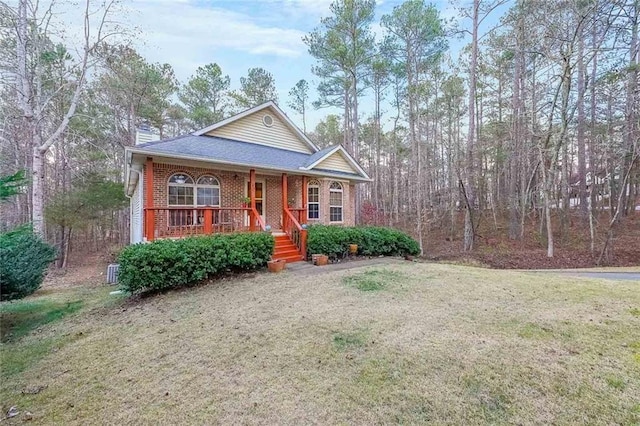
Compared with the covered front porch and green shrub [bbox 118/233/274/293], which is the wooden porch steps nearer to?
the covered front porch

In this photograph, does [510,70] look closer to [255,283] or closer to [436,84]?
[436,84]

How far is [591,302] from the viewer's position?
461cm

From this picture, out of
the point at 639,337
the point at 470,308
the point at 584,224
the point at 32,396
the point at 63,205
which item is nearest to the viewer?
the point at 32,396

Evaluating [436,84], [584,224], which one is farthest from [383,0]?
[584,224]

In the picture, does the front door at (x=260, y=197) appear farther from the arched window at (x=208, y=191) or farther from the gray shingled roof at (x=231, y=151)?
the arched window at (x=208, y=191)

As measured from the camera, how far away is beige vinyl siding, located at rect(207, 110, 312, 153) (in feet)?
41.6

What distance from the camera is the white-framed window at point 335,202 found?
536 inches

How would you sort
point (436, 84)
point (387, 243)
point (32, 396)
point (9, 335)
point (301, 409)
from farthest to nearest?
point (436, 84), point (387, 243), point (9, 335), point (32, 396), point (301, 409)

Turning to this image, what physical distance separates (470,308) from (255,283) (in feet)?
14.7

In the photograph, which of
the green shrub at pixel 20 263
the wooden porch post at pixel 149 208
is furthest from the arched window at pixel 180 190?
the green shrub at pixel 20 263

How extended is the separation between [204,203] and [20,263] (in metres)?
4.94

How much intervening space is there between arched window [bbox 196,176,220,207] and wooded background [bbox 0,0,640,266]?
16.8 feet

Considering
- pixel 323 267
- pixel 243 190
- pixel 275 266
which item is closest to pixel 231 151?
pixel 243 190

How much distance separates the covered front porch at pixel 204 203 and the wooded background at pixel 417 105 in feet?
15.8
